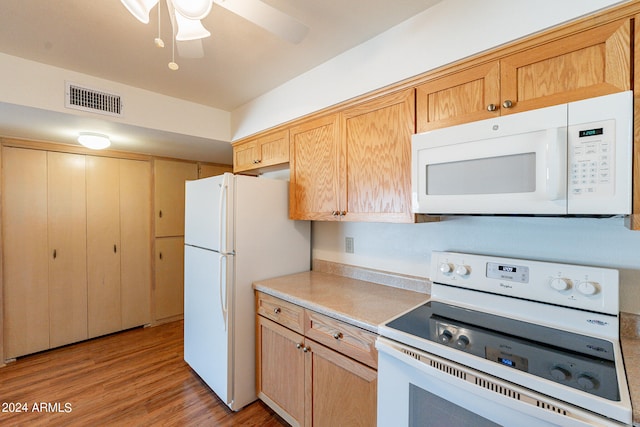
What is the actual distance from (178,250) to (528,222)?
3615mm

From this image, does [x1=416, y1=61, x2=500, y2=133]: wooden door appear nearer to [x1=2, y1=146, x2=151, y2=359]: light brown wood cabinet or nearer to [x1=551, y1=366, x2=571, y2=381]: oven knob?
[x1=551, y1=366, x2=571, y2=381]: oven knob

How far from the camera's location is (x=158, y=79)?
2094 mm

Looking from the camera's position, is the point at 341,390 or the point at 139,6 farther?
the point at 341,390

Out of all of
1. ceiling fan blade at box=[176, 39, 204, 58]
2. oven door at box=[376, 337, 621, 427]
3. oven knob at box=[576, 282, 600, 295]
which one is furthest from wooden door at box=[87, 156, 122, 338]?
oven knob at box=[576, 282, 600, 295]

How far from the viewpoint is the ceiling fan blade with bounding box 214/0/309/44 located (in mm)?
1038

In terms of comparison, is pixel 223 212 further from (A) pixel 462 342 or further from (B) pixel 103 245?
(B) pixel 103 245

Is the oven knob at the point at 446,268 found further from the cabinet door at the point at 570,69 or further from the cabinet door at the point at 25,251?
the cabinet door at the point at 25,251

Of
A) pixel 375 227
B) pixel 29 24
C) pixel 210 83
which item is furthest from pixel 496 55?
pixel 29 24

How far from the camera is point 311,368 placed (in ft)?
5.26

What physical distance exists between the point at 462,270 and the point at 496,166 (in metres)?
0.56

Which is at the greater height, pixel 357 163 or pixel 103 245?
pixel 357 163

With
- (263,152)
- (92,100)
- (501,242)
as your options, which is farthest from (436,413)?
(92,100)

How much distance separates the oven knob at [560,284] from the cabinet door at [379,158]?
635mm

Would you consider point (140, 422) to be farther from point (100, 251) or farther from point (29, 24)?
point (29, 24)
